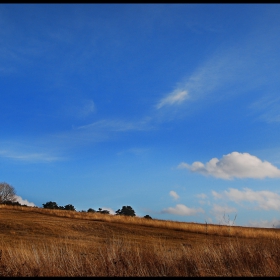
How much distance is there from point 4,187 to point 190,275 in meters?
60.7

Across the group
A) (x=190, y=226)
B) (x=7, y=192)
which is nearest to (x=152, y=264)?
(x=190, y=226)

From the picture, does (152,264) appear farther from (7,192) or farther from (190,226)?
(7,192)

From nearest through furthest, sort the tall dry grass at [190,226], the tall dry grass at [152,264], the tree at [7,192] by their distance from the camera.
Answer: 1. the tall dry grass at [152,264]
2. the tall dry grass at [190,226]
3. the tree at [7,192]

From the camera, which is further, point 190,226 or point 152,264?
point 190,226

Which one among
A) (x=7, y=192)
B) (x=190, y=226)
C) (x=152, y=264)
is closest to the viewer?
(x=152, y=264)

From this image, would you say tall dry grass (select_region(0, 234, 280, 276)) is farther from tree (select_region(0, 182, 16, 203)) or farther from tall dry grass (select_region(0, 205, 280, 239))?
tree (select_region(0, 182, 16, 203))

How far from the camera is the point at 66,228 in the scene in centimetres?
2216

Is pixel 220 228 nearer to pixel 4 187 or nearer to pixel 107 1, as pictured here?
pixel 107 1

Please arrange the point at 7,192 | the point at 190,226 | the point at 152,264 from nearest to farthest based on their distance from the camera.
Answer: the point at 152,264 → the point at 190,226 → the point at 7,192

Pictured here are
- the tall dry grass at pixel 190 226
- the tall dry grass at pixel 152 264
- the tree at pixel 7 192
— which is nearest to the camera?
the tall dry grass at pixel 152 264

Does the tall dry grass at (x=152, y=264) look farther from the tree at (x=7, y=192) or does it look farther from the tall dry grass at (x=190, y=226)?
the tree at (x=7, y=192)

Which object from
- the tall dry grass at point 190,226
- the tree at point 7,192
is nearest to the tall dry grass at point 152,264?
the tall dry grass at point 190,226

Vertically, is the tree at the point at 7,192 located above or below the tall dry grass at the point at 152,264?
above

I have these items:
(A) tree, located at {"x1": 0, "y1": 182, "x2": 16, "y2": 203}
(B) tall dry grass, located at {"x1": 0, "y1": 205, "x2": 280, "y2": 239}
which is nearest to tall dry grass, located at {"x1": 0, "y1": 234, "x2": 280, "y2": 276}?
(B) tall dry grass, located at {"x1": 0, "y1": 205, "x2": 280, "y2": 239}
